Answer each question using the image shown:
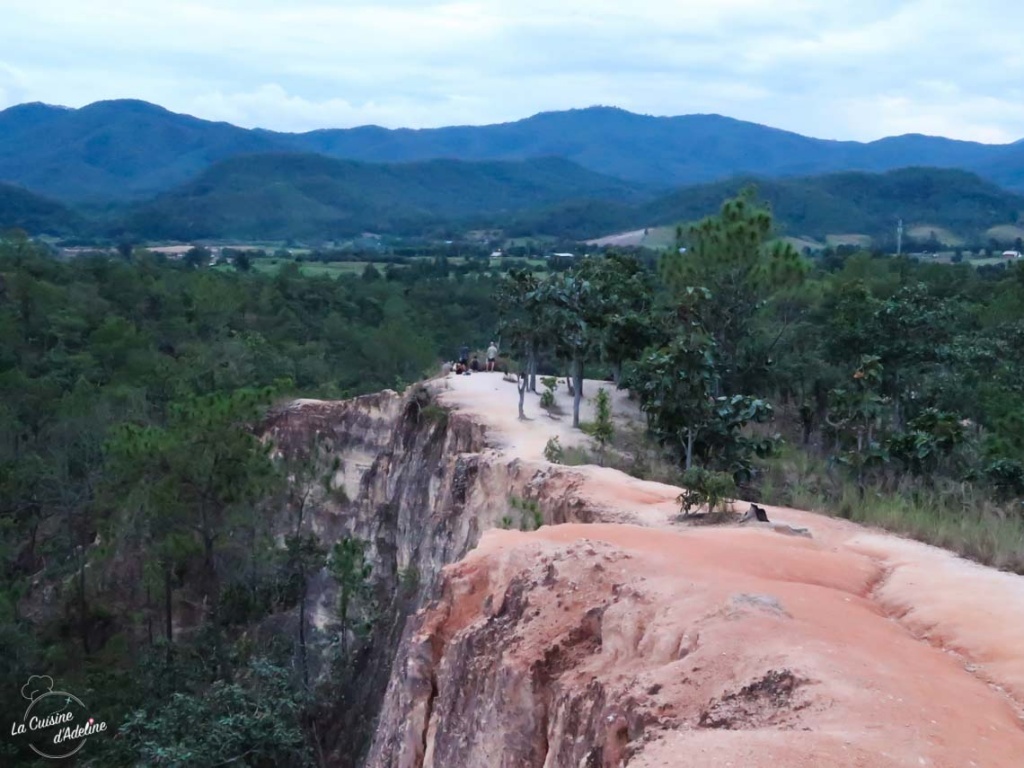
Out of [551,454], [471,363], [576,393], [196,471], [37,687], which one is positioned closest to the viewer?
Result: [551,454]

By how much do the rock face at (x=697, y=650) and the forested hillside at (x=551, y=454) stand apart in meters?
1.66

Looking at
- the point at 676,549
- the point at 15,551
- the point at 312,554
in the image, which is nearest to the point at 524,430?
the point at 312,554

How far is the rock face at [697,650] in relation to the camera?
5320mm

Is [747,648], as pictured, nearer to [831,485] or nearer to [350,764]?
[831,485]

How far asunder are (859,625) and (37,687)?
55.5ft

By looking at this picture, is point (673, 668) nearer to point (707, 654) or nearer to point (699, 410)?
point (707, 654)

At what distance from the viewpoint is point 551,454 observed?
51.5ft

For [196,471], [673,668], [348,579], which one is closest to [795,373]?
[348,579]

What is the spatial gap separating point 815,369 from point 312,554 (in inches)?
483

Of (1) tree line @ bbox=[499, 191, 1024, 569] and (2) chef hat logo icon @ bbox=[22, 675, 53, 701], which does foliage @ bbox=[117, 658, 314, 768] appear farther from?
(1) tree line @ bbox=[499, 191, 1024, 569]

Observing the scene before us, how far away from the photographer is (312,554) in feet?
72.8

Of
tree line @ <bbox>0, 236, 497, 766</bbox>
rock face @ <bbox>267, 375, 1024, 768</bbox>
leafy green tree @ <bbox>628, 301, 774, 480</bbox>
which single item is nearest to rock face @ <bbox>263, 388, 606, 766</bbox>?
tree line @ <bbox>0, 236, 497, 766</bbox>

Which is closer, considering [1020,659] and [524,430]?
[1020,659]

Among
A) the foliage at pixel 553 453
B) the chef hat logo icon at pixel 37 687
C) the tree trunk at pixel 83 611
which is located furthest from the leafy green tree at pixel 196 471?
the foliage at pixel 553 453
